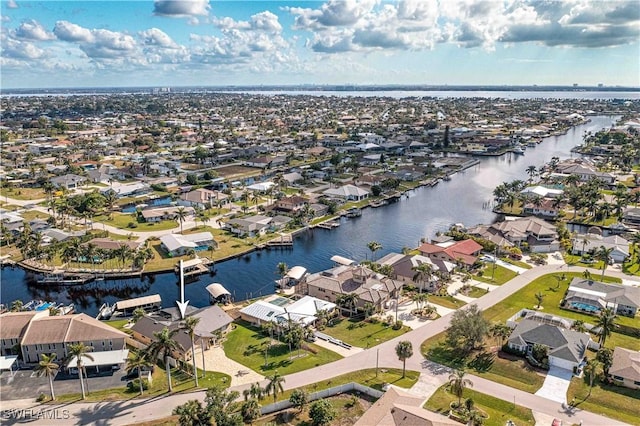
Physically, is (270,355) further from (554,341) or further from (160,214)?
(160,214)

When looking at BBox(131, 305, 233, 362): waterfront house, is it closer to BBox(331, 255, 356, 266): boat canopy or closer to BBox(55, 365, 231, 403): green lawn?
BBox(55, 365, 231, 403): green lawn

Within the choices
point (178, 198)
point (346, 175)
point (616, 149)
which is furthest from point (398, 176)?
point (616, 149)

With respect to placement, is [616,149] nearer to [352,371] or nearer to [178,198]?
[178,198]

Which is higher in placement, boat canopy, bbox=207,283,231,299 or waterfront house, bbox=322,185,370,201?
waterfront house, bbox=322,185,370,201

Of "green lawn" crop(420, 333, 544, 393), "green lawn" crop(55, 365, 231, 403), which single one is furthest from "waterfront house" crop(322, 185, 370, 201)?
"green lawn" crop(55, 365, 231, 403)

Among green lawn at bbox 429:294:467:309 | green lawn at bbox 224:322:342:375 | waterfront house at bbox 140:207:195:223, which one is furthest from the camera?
waterfront house at bbox 140:207:195:223

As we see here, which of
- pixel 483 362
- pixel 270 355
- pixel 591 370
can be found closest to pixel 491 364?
pixel 483 362
